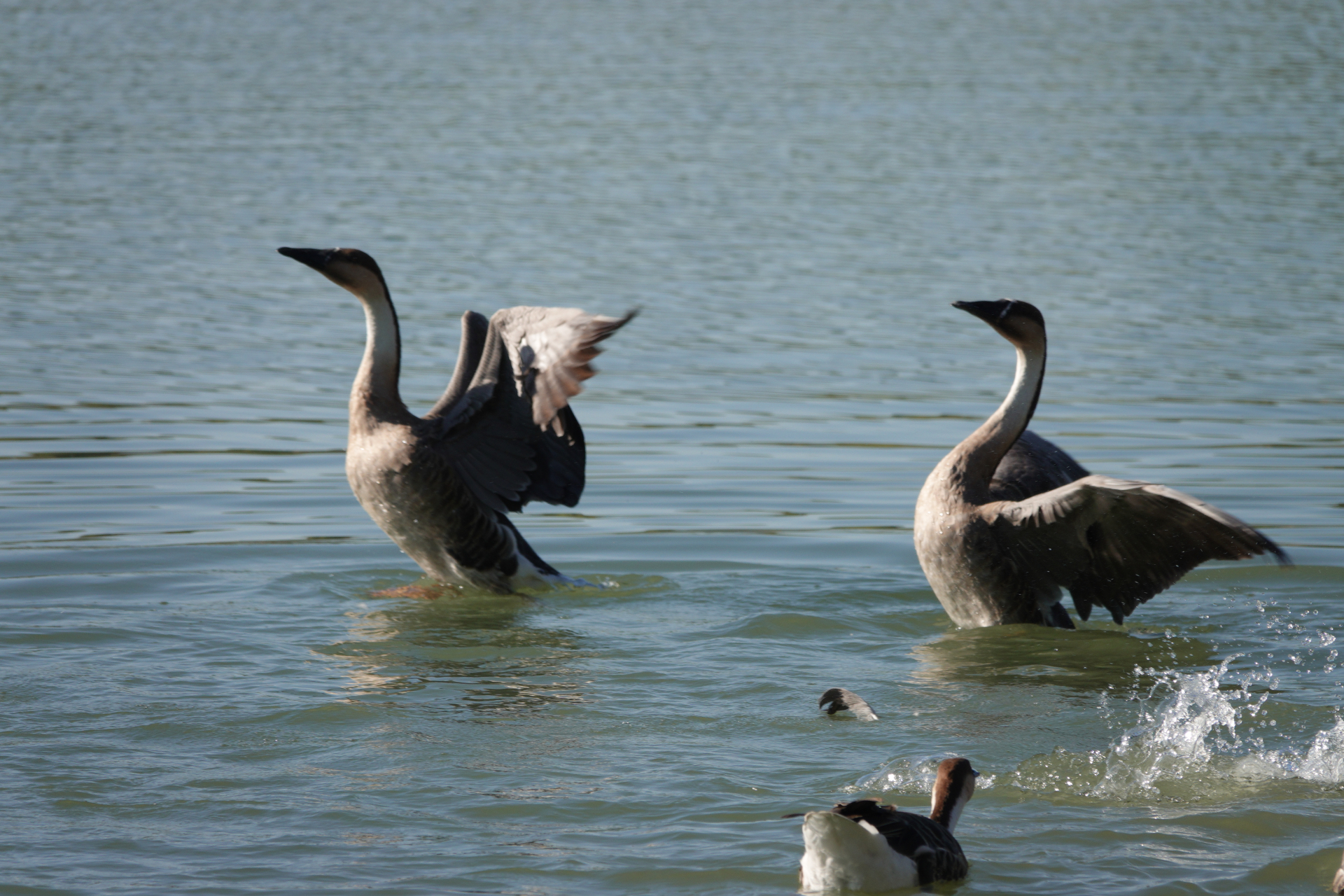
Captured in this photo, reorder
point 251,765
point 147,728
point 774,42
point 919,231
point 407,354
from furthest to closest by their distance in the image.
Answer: point 774,42 < point 919,231 < point 407,354 < point 147,728 < point 251,765

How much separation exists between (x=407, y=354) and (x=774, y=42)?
85.0 feet

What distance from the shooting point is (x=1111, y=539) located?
751 centimetres

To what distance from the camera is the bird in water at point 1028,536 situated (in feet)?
24.0

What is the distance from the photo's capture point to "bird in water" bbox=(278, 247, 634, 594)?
8555 millimetres

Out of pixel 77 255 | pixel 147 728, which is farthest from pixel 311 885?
pixel 77 255

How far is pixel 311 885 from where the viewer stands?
4.70m

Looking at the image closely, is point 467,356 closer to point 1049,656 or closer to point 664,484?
point 664,484

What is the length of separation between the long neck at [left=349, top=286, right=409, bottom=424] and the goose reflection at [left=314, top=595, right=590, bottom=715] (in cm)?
110

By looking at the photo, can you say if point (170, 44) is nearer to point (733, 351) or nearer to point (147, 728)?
point (733, 351)

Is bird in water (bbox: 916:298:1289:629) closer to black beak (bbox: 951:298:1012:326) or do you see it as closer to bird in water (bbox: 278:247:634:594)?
black beak (bbox: 951:298:1012:326)

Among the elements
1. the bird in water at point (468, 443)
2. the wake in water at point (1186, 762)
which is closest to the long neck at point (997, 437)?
the wake in water at point (1186, 762)

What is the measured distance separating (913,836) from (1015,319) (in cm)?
395

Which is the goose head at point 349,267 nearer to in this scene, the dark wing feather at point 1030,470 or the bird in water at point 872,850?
the dark wing feather at point 1030,470

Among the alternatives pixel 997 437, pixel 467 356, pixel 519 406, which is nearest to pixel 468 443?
pixel 519 406
